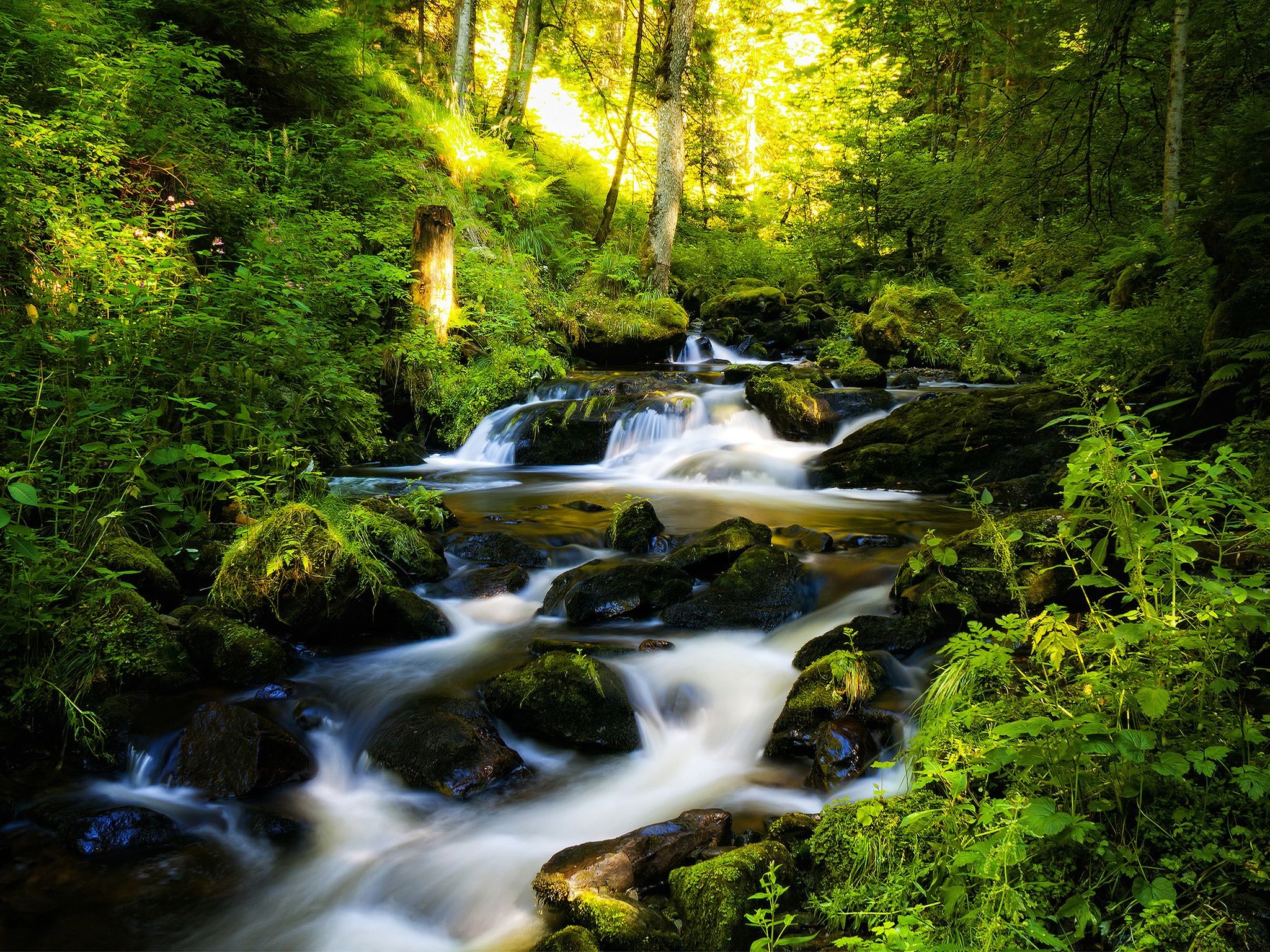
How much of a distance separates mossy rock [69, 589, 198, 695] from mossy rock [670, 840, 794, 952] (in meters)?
3.10

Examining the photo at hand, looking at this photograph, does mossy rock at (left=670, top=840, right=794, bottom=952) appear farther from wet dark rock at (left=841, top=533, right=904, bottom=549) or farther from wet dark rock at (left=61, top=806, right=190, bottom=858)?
wet dark rock at (left=841, top=533, right=904, bottom=549)

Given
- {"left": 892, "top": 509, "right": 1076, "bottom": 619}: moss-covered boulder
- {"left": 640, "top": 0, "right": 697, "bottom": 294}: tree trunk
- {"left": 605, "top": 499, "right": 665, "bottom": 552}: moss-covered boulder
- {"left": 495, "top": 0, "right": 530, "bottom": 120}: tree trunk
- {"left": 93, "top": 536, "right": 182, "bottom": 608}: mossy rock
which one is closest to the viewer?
{"left": 892, "top": 509, "right": 1076, "bottom": 619}: moss-covered boulder

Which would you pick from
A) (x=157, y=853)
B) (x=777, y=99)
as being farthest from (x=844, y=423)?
(x=777, y=99)

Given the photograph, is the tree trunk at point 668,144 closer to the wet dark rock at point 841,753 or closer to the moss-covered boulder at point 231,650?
the moss-covered boulder at point 231,650

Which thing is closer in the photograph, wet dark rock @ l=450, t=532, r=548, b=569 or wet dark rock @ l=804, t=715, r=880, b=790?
wet dark rock @ l=804, t=715, r=880, b=790

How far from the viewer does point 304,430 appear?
805 cm

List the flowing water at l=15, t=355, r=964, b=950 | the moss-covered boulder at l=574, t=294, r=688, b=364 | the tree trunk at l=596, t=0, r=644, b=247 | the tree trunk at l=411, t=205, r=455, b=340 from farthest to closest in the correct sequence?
1. the tree trunk at l=596, t=0, r=644, b=247
2. the moss-covered boulder at l=574, t=294, r=688, b=364
3. the tree trunk at l=411, t=205, r=455, b=340
4. the flowing water at l=15, t=355, r=964, b=950

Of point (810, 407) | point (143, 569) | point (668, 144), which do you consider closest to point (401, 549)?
point (143, 569)

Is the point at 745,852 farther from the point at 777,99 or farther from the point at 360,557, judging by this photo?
the point at 777,99

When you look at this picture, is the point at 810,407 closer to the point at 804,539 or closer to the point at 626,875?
the point at 804,539

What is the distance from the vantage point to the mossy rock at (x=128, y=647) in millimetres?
3711

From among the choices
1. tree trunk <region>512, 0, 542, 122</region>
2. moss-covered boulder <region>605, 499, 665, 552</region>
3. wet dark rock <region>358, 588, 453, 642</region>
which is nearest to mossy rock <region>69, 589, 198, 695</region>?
wet dark rock <region>358, 588, 453, 642</region>

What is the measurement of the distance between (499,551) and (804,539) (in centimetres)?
267

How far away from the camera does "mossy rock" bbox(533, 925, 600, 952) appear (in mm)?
2385
